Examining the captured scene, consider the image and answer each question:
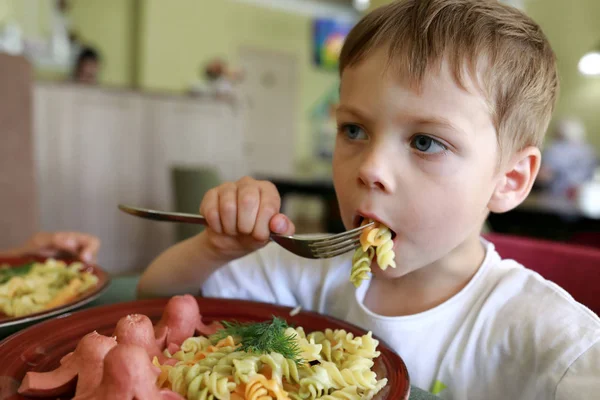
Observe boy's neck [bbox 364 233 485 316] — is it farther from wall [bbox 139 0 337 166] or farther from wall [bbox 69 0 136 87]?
wall [bbox 139 0 337 166]

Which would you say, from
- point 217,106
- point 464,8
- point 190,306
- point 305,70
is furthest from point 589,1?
point 190,306

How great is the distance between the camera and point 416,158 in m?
0.66

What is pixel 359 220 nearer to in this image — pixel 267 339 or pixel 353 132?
pixel 353 132

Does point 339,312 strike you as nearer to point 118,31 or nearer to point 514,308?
point 514,308

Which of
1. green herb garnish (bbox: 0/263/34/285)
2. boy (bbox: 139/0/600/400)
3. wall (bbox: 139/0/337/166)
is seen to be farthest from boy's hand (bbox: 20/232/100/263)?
wall (bbox: 139/0/337/166)

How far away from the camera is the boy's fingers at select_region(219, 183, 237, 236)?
74 cm

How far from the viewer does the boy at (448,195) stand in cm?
66

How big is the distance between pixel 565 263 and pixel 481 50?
505 mm

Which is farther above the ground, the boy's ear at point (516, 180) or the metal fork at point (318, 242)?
the boy's ear at point (516, 180)

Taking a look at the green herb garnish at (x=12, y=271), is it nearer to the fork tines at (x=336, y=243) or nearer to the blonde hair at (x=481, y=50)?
the fork tines at (x=336, y=243)

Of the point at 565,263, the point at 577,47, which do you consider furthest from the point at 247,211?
the point at 577,47

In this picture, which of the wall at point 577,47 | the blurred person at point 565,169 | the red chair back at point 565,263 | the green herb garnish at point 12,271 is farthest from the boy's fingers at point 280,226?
the wall at point 577,47

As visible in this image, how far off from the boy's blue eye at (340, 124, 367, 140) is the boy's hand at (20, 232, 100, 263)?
1.90 ft

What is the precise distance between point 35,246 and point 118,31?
599 centimetres
